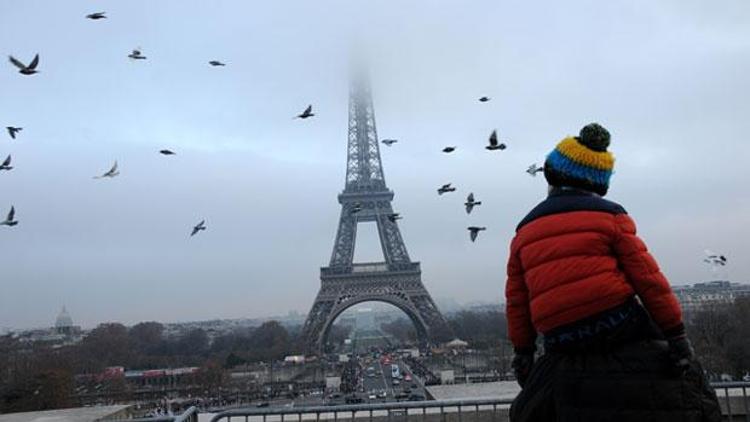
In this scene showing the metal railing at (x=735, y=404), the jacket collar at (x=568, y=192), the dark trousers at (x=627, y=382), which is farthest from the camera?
the metal railing at (x=735, y=404)

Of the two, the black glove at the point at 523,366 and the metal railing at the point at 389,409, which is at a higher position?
the black glove at the point at 523,366

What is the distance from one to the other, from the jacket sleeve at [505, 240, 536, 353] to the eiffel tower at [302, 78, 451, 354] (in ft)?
142

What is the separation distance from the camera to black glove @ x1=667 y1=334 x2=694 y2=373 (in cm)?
222

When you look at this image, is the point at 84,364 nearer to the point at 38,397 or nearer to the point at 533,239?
the point at 38,397

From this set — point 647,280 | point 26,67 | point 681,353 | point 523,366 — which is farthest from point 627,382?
point 26,67

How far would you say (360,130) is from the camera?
51.3 metres

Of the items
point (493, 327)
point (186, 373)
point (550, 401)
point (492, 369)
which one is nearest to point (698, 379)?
point (550, 401)

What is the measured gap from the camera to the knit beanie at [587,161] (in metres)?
2.59

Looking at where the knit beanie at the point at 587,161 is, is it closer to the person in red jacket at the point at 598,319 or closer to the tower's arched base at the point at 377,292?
the person in red jacket at the point at 598,319

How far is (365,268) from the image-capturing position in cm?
4844

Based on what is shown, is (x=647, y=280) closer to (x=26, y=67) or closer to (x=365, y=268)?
(x=26, y=67)

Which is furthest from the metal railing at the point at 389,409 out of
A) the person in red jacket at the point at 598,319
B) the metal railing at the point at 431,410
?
the person in red jacket at the point at 598,319

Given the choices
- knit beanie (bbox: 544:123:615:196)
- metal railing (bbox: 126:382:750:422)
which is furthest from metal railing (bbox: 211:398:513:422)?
knit beanie (bbox: 544:123:615:196)

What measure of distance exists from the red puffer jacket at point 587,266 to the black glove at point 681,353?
0.11 feet
